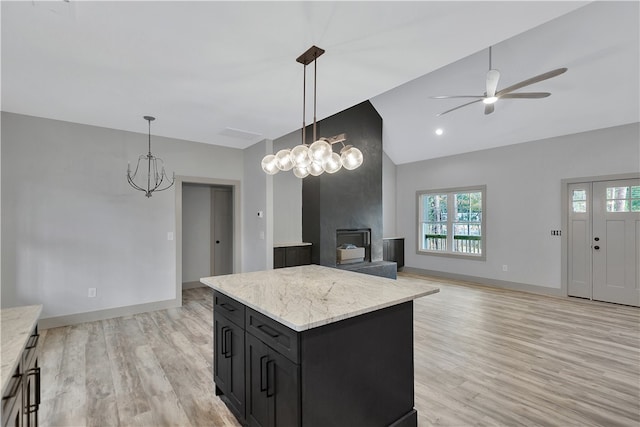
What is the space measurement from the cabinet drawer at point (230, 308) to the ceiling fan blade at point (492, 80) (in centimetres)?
350

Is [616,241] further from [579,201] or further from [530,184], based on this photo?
[530,184]

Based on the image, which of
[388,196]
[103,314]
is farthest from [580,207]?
[103,314]

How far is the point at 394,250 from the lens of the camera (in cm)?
743

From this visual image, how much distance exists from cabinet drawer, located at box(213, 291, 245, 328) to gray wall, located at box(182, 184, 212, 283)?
3865 mm

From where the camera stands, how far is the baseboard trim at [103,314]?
3.67 metres

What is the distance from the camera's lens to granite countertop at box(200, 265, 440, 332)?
149 cm

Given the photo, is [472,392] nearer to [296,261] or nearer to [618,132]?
[296,261]

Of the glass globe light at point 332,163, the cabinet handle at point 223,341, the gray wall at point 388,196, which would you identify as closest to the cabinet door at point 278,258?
the cabinet handle at point 223,341

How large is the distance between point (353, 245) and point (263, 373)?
4.17 metres

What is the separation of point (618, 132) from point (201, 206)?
7.17 metres

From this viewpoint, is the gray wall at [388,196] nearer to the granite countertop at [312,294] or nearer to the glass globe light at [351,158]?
the granite countertop at [312,294]

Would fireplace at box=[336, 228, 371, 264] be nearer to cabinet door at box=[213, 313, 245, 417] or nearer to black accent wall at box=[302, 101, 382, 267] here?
black accent wall at box=[302, 101, 382, 267]

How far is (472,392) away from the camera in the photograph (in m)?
2.34

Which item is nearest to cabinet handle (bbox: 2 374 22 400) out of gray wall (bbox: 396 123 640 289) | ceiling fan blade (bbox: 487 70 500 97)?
ceiling fan blade (bbox: 487 70 500 97)
